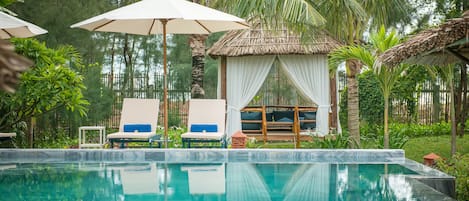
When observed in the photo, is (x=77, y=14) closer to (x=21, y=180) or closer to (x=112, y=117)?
(x=112, y=117)

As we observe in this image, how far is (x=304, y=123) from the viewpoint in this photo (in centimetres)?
1197

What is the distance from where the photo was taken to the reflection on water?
18.1ft

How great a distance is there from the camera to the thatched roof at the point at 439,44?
4.54 meters

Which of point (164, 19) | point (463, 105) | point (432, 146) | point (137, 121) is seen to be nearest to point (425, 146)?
point (432, 146)

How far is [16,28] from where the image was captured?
25.6 feet

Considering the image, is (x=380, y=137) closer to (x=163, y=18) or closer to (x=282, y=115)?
(x=282, y=115)

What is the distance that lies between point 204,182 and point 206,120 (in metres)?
3.07

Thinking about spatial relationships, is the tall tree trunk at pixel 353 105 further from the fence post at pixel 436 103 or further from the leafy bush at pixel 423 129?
the fence post at pixel 436 103

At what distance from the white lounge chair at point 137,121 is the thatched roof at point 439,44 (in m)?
4.53

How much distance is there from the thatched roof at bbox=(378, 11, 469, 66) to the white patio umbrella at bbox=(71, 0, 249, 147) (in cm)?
304

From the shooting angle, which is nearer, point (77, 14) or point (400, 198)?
point (400, 198)

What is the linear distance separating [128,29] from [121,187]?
3.97 metres

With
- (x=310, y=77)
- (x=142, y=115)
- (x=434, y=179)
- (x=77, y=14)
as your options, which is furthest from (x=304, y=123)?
(x=434, y=179)

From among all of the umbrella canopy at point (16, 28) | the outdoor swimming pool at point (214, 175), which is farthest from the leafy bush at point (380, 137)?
the umbrella canopy at point (16, 28)
